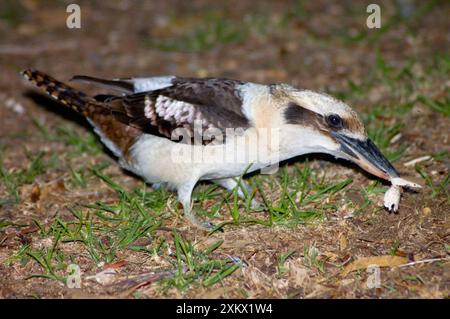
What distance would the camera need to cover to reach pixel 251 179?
6410 millimetres

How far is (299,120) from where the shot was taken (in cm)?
556

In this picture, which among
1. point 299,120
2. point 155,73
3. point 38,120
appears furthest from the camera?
point 155,73

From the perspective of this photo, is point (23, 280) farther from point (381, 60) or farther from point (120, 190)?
point (381, 60)

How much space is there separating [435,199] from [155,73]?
4.71 m

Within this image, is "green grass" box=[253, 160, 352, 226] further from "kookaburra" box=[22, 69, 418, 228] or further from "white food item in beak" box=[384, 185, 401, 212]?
"white food item in beak" box=[384, 185, 401, 212]

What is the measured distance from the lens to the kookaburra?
547 cm

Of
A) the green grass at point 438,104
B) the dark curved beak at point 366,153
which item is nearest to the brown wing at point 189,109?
the dark curved beak at point 366,153

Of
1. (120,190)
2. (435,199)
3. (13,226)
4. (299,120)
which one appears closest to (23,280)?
(13,226)

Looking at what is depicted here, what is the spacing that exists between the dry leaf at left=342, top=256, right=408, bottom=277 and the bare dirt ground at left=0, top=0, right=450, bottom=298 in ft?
0.04

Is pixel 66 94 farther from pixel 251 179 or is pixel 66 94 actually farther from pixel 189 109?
pixel 251 179

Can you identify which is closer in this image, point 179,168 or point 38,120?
point 179,168

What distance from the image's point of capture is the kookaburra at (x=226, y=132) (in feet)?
17.9

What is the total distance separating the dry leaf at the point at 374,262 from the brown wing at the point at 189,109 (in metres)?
1.59

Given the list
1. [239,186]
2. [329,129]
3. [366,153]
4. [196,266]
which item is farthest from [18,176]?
[366,153]
